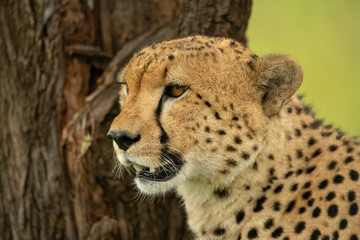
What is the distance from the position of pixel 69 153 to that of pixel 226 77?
1.34 metres

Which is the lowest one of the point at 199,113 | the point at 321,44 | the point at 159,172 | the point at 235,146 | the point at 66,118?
the point at 321,44

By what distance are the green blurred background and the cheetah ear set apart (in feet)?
15.5

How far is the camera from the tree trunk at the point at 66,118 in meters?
3.49

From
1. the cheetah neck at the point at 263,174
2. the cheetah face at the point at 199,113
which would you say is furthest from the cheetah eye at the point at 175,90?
the cheetah neck at the point at 263,174

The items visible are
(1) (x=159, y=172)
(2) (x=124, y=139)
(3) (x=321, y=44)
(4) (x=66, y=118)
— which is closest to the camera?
(2) (x=124, y=139)

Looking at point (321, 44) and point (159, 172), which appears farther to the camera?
point (321, 44)

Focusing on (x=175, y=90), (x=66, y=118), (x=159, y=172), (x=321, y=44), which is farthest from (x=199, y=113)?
(x=321, y=44)

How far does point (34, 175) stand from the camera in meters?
3.61

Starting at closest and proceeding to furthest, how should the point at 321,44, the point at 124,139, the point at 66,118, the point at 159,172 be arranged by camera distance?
the point at 124,139 < the point at 159,172 < the point at 66,118 < the point at 321,44

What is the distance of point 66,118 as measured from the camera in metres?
3.63

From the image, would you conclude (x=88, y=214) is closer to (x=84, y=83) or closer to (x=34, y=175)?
(x=34, y=175)

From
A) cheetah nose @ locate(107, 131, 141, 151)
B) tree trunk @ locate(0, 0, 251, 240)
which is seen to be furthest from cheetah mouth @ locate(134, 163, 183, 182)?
tree trunk @ locate(0, 0, 251, 240)

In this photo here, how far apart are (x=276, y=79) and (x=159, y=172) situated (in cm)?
65

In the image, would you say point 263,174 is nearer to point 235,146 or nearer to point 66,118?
point 235,146
